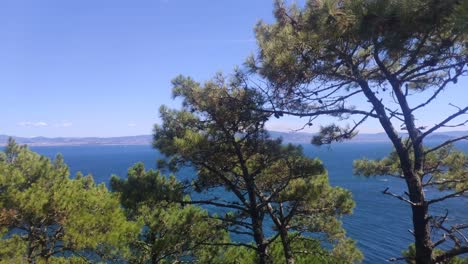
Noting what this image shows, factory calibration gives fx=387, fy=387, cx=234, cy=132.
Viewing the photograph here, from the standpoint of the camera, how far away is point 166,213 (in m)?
10.7

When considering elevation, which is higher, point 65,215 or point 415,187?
point 415,187

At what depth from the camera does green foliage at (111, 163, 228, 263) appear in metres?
8.06

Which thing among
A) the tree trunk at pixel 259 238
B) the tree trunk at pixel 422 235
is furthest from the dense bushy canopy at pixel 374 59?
the tree trunk at pixel 259 238

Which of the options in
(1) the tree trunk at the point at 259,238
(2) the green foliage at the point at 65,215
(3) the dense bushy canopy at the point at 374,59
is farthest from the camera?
(1) the tree trunk at the point at 259,238

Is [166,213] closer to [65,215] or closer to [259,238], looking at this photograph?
[259,238]

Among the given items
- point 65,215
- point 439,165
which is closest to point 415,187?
point 439,165

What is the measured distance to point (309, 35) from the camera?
18.2 feet

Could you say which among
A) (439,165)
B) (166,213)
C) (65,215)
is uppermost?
(439,165)

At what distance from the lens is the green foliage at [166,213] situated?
8.06 metres

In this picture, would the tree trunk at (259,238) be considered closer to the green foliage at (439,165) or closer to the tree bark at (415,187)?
the green foliage at (439,165)

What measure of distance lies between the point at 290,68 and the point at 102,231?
4981 millimetres

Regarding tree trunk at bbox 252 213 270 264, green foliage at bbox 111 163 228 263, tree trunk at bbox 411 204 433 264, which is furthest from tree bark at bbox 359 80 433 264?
green foliage at bbox 111 163 228 263

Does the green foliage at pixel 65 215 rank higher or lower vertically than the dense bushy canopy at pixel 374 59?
lower

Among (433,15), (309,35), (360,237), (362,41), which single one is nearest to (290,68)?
(309,35)
